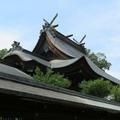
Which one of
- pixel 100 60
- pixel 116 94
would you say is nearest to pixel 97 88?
pixel 116 94

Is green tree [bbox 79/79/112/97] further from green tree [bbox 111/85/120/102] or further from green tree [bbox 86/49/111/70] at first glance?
green tree [bbox 86/49/111/70]

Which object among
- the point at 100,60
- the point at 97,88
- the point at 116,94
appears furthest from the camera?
the point at 100,60

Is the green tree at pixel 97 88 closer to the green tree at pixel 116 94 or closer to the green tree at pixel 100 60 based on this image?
the green tree at pixel 116 94

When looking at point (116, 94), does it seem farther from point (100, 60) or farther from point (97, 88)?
point (100, 60)

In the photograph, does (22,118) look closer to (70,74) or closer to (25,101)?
(25,101)

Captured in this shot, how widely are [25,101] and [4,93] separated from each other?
1.67 m

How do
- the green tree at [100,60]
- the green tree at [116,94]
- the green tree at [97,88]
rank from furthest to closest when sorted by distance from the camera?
the green tree at [100,60], the green tree at [116,94], the green tree at [97,88]

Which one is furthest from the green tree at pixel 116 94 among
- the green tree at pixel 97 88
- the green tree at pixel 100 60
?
the green tree at pixel 100 60

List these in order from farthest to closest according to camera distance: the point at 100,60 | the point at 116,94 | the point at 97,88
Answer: the point at 100,60
the point at 116,94
the point at 97,88

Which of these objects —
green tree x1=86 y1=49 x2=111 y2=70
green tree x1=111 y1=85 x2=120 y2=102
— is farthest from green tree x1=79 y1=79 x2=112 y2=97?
green tree x1=86 y1=49 x2=111 y2=70

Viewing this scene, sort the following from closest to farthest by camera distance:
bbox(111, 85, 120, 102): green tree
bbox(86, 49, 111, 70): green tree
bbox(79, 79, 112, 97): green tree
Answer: bbox(79, 79, 112, 97): green tree → bbox(111, 85, 120, 102): green tree → bbox(86, 49, 111, 70): green tree

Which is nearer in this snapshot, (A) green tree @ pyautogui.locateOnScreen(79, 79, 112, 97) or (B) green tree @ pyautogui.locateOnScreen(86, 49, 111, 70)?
(A) green tree @ pyautogui.locateOnScreen(79, 79, 112, 97)

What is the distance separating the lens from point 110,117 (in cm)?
1595

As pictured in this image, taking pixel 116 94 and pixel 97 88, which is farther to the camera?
pixel 116 94
